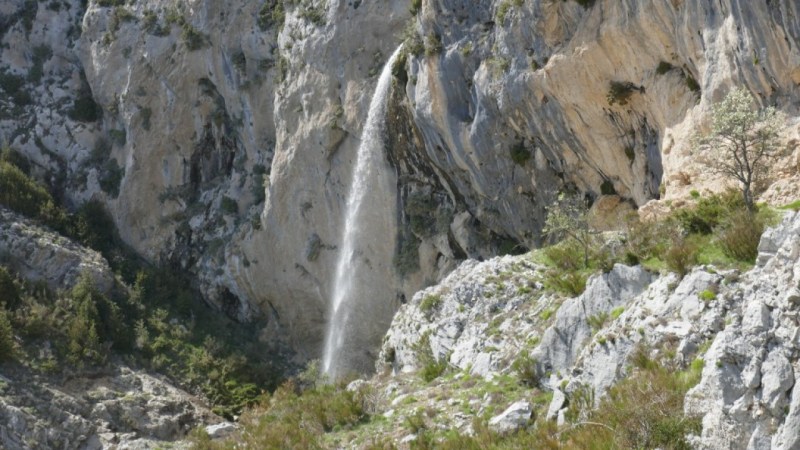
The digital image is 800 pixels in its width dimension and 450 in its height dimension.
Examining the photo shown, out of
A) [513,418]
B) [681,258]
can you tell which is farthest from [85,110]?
[681,258]

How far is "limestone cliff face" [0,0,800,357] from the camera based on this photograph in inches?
623

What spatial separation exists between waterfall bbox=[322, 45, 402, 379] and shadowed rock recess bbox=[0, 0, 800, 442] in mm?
168

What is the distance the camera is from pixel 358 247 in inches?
Answer: 1032

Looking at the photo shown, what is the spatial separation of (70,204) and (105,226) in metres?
2.45

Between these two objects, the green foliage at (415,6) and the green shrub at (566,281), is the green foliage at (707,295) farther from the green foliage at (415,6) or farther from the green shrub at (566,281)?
the green foliage at (415,6)

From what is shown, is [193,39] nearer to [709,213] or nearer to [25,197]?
[25,197]

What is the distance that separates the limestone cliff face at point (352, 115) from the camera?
1584 cm

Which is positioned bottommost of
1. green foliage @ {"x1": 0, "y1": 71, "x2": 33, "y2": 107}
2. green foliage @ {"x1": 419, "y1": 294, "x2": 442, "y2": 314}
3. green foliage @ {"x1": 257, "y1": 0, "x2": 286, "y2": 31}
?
green foliage @ {"x1": 419, "y1": 294, "x2": 442, "y2": 314}

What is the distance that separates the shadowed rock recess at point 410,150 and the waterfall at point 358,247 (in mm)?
168

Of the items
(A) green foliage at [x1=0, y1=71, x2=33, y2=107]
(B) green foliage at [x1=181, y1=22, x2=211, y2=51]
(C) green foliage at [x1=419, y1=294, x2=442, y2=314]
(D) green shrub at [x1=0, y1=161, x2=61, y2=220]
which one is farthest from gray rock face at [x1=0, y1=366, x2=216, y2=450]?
(A) green foliage at [x1=0, y1=71, x2=33, y2=107]

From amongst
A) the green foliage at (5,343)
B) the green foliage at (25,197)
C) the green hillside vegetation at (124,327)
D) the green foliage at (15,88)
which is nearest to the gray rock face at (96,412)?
the green foliage at (5,343)

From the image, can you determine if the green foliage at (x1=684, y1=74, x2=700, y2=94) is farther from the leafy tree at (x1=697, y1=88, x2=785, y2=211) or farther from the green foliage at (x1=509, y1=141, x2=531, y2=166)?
the green foliage at (x1=509, y1=141, x2=531, y2=166)

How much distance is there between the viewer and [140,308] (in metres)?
29.5

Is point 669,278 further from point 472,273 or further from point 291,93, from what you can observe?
point 291,93
